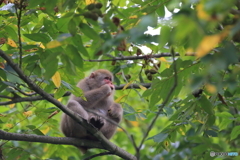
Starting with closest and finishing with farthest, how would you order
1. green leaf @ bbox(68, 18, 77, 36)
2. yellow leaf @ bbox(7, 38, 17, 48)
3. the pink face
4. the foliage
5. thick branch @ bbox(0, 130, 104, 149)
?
the foliage, green leaf @ bbox(68, 18, 77, 36), thick branch @ bbox(0, 130, 104, 149), yellow leaf @ bbox(7, 38, 17, 48), the pink face

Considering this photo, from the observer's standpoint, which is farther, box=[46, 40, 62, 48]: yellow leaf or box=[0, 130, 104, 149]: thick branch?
box=[0, 130, 104, 149]: thick branch

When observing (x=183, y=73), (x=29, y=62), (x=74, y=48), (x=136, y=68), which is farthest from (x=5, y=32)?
(x=136, y=68)

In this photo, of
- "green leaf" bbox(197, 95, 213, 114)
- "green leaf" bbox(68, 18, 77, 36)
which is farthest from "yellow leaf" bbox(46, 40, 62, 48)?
"green leaf" bbox(197, 95, 213, 114)

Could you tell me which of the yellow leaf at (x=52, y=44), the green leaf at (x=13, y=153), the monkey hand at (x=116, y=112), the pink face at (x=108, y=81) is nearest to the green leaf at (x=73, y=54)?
the yellow leaf at (x=52, y=44)

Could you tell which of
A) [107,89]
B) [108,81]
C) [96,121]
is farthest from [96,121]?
[108,81]

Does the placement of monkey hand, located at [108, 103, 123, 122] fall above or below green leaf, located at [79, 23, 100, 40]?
below

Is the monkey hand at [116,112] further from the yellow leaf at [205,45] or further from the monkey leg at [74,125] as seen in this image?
the yellow leaf at [205,45]

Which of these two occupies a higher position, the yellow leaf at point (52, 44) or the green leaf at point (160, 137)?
the yellow leaf at point (52, 44)

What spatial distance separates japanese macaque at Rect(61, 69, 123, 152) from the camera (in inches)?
235

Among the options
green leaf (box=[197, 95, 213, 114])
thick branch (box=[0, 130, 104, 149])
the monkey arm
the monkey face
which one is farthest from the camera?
the monkey face

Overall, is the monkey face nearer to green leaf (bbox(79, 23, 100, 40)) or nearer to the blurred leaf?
the blurred leaf

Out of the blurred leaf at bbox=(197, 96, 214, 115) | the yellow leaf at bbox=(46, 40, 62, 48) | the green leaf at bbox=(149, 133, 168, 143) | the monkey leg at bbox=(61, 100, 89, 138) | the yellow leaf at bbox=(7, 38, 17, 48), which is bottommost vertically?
the monkey leg at bbox=(61, 100, 89, 138)

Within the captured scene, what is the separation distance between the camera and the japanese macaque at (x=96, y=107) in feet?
19.6

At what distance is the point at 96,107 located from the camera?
23.0ft
